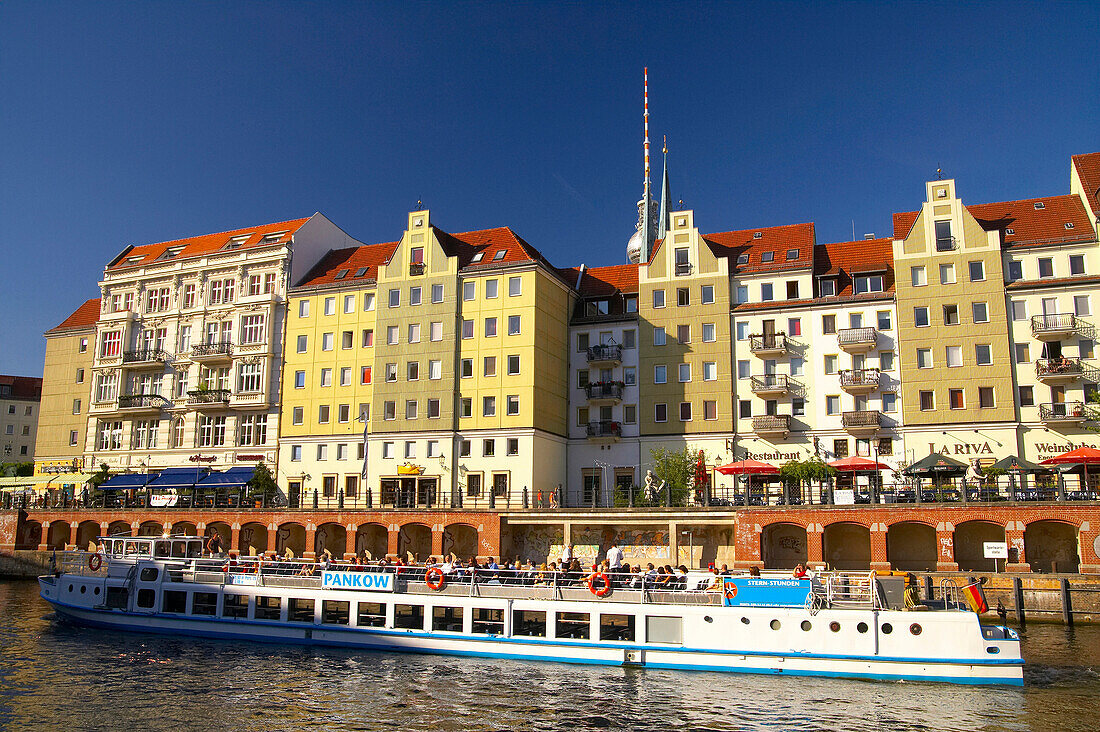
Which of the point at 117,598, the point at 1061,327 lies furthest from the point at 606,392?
the point at 117,598

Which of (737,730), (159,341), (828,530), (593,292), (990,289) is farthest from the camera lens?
(159,341)

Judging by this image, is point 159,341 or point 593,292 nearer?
point 593,292

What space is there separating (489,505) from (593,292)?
2041cm

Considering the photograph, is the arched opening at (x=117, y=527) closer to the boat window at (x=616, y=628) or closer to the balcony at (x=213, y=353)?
the balcony at (x=213, y=353)

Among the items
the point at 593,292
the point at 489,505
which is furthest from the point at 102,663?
the point at 593,292

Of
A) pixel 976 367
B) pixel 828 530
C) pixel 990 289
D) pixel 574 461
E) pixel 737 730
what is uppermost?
pixel 990 289

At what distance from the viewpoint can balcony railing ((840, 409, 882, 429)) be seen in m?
56.9

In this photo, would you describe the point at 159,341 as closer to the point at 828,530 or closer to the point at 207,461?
the point at 207,461

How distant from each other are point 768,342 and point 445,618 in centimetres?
3400

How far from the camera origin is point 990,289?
186ft

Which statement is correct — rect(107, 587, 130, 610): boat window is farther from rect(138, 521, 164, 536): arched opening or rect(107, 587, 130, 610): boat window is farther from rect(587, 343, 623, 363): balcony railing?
rect(587, 343, 623, 363): balcony railing

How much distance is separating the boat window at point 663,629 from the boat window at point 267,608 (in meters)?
16.1

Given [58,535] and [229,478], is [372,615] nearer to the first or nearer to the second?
[229,478]

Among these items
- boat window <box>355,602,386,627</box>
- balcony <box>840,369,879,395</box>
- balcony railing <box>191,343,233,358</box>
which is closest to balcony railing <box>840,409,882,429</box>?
balcony <box>840,369,879,395</box>
